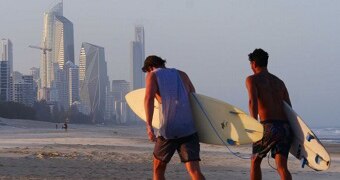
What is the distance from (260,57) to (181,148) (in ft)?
3.77

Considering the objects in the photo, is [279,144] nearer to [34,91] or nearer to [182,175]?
[182,175]

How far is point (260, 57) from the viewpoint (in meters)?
5.84

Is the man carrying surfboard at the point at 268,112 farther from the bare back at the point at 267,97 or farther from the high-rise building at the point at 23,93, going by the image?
the high-rise building at the point at 23,93

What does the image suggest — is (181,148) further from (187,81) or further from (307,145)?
(307,145)

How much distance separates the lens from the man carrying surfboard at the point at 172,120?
536 cm

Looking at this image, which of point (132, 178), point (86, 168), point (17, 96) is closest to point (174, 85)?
point (132, 178)

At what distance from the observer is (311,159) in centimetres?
571

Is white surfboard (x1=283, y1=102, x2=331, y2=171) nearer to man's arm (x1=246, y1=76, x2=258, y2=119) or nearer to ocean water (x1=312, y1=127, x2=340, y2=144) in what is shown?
man's arm (x1=246, y1=76, x2=258, y2=119)

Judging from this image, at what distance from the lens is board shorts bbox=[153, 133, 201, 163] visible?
5352mm

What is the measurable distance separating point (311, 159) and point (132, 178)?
13.5 ft

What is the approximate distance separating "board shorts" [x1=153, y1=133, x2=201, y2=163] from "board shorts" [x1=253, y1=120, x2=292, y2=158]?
2.09ft

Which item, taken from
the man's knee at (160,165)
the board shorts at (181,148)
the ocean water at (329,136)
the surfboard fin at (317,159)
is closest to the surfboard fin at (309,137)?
the surfboard fin at (317,159)

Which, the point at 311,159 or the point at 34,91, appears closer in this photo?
the point at 311,159

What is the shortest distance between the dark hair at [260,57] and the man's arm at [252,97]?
192 millimetres
